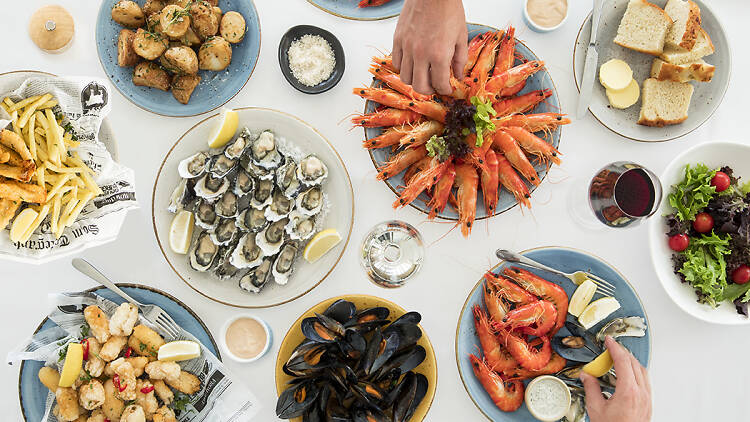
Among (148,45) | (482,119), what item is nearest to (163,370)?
(148,45)

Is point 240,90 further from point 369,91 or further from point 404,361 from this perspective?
point 404,361

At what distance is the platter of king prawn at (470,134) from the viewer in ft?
5.23

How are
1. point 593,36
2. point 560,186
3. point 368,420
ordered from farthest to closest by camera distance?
point 560,186, point 593,36, point 368,420

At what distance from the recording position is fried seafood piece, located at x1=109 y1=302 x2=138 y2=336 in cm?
164

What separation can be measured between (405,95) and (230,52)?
1.94 feet

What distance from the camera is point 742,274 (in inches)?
64.8

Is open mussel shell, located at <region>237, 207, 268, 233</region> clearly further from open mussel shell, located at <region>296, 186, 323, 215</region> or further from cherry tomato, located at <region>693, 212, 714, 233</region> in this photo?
cherry tomato, located at <region>693, 212, 714, 233</region>

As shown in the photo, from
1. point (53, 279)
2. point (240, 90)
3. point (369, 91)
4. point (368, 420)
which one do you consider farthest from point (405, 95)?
point (53, 279)

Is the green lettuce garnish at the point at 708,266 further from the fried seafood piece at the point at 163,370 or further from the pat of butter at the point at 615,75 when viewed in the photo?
the fried seafood piece at the point at 163,370

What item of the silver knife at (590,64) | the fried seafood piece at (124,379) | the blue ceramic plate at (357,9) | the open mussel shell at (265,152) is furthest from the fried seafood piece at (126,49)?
the silver knife at (590,64)

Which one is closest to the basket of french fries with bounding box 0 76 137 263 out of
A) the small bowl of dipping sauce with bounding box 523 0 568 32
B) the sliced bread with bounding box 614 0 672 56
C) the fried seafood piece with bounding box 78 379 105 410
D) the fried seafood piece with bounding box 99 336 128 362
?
the fried seafood piece with bounding box 99 336 128 362

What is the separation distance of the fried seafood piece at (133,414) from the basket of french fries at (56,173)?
52 centimetres

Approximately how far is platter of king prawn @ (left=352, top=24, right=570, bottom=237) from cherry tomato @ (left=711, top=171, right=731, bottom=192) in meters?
0.53

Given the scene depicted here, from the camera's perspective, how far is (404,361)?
1563mm
